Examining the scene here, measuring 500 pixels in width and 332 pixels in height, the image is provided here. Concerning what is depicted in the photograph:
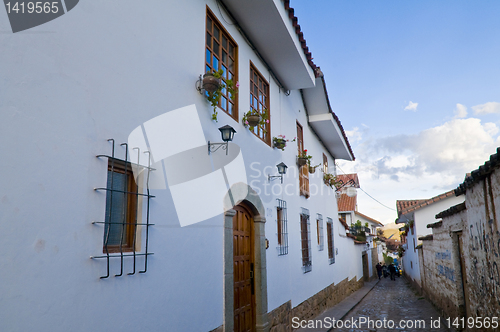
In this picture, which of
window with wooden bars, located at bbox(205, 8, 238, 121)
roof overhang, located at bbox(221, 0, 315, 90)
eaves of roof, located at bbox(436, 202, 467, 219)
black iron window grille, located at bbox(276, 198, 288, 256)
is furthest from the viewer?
black iron window grille, located at bbox(276, 198, 288, 256)

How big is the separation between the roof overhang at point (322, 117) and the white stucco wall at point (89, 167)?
19.2 ft

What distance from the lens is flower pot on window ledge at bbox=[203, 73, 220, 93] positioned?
196 inches

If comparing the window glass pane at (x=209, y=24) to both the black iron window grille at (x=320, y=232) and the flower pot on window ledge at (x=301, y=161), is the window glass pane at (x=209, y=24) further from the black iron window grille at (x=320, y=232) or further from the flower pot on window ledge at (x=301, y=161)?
the black iron window grille at (x=320, y=232)

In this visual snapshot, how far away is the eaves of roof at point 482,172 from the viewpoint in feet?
14.7

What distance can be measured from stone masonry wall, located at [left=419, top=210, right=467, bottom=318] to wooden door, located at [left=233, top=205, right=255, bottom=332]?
13.1 feet

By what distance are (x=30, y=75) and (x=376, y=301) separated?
1476cm

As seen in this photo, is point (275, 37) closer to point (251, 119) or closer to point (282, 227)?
point (251, 119)

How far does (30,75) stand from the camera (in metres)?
2.80

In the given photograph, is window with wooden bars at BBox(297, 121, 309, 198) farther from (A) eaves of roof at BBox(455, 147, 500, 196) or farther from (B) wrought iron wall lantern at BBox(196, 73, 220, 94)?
(B) wrought iron wall lantern at BBox(196, 73, 220, 94)

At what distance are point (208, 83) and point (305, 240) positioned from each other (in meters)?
5.96

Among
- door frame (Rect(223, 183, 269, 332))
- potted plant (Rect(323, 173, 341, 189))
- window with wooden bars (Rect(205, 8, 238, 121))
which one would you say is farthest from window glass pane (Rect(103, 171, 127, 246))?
potted plant (Rect(323, 173, 341, 189))

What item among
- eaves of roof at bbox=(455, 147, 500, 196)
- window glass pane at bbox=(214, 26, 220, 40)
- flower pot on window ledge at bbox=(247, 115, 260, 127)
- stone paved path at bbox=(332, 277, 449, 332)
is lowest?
stone paved path at bbox=(332, 277, 449, 332)

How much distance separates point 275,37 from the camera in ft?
23.1

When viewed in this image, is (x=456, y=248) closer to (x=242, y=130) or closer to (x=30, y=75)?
(x=242, y=130)
